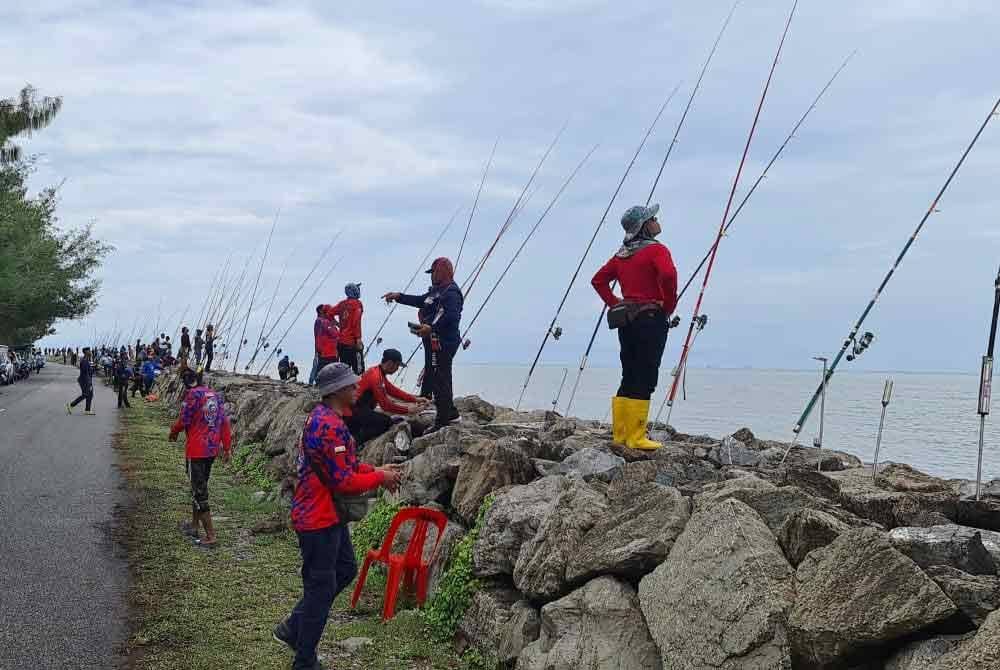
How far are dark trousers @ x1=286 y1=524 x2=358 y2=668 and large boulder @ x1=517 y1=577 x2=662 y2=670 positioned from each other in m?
1.18

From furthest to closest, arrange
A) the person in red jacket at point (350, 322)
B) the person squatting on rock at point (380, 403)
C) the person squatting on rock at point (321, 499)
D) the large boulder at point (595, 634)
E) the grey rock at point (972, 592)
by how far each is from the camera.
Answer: the person in red jacket at point (350, 322)
the person squatting on rock at point (380, 403)
the person squatting on rock at point (321, 499)
the large boulder at point (595, 634)
the grey rock at point (972, 592)

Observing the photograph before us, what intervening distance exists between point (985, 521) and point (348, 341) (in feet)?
33.6

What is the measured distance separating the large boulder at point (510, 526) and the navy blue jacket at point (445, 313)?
3359 mm

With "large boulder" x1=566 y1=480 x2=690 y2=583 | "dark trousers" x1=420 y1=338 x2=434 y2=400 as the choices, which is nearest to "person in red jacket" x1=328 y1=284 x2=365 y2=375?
"dark trousers" x1=420 y1=338 x2=434 y2=400

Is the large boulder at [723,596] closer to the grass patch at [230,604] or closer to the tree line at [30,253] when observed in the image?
the grass patch at [230,604]

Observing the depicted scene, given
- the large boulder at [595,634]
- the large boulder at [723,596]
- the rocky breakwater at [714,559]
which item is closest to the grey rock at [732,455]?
the rocky breakwater at [714,559]

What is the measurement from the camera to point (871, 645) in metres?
3.60

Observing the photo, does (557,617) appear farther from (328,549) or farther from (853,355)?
(853,355)

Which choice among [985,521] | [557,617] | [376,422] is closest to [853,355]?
[985,521]

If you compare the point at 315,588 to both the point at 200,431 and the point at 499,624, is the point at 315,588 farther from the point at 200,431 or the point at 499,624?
the point at 200,431

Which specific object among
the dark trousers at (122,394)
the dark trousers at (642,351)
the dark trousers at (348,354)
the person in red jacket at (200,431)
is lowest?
the dark trousers at (122,394)

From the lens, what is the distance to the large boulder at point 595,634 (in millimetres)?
4684

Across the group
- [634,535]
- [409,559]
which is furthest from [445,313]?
[634,535]

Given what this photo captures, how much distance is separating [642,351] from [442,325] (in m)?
2.75
